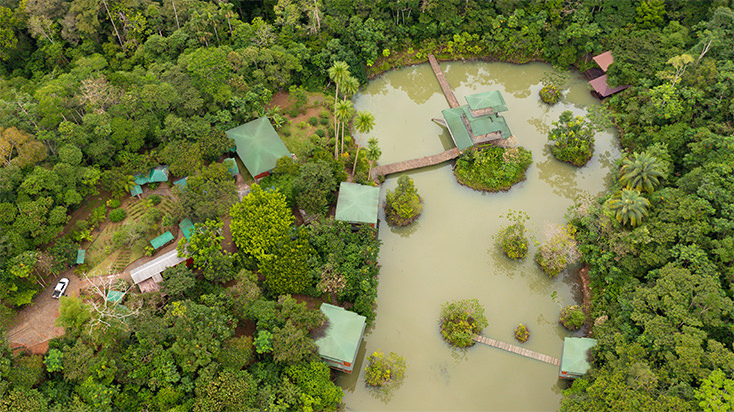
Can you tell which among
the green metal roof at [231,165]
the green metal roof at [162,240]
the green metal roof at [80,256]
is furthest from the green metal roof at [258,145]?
the green metal roof at [80,256]

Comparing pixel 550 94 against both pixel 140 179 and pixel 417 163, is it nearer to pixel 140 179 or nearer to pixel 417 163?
pixel 417 163

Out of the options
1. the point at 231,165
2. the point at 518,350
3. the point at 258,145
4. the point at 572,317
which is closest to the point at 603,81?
the point at 572,317

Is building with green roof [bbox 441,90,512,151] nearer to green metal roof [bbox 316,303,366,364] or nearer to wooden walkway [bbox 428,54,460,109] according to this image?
wooden walkway [bbox 428,54,460,109]

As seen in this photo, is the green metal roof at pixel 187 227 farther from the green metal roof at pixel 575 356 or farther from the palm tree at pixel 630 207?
the palm tree at pixel 630 207

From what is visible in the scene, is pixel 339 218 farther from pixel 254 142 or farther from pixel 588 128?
pixel 588 128

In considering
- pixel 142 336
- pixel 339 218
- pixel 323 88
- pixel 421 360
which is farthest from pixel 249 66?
pixel 421 360
